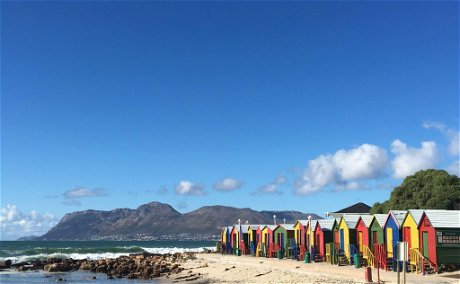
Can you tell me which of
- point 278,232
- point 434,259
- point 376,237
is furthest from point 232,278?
point 278,232

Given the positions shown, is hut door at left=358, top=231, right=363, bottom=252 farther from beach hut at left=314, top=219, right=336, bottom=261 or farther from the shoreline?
beach hut at left=314, top=219, right=336, bottom=261

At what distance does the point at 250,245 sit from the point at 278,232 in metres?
6.14

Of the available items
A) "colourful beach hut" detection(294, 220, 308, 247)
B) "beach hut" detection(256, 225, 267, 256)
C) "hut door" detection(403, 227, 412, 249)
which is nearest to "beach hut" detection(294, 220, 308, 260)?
"colourful beach hut" detection(294, 220, 308, 247)

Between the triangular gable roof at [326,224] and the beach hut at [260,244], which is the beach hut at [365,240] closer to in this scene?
the triangular gable roof at [326,224]

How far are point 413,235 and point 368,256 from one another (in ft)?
13.3

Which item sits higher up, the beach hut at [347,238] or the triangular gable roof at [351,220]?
the triangular gable roof at [351,220]

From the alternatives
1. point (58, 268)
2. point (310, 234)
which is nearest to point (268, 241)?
point (310, 234)

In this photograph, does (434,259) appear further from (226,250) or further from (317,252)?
(226,250)

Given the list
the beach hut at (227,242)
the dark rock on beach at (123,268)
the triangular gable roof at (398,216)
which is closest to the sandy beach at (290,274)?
the dark rock on beach at (123,268)

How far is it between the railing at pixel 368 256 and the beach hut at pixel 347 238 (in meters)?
1.35

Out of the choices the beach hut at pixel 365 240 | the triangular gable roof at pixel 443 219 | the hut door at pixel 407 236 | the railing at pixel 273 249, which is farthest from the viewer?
the railing at pixel 273 249

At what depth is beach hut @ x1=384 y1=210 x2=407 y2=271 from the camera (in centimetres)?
3366

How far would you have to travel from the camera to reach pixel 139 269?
48.1 metres

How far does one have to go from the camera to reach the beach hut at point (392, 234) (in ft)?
110
